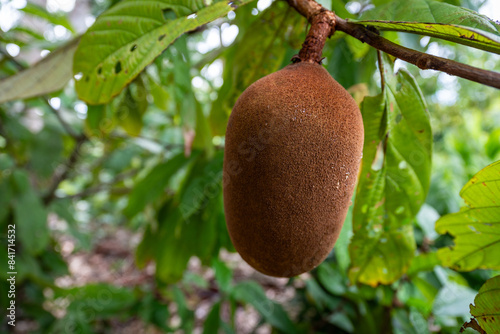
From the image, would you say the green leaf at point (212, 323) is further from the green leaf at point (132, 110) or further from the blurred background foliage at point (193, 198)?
the green leaf at point (132, 110)

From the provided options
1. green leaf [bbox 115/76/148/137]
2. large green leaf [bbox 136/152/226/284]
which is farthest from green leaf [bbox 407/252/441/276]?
green leaf [bbox 115/76/148/137]

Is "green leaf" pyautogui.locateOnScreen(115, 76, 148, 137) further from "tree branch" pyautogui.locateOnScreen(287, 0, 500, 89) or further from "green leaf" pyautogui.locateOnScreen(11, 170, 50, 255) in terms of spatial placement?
"tree branch" pyautogui.locateOnScreen(287, 0, 500, 89)

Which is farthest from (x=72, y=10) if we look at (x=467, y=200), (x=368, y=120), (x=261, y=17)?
(x=467, y=200)

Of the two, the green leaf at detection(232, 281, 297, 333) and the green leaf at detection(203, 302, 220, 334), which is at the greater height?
the green leaf at detection(232, 281, 297, 333)

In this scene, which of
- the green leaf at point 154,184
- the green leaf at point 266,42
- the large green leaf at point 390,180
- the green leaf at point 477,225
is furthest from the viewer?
the green leaf at point 154,184

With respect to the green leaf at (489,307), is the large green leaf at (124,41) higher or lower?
higher

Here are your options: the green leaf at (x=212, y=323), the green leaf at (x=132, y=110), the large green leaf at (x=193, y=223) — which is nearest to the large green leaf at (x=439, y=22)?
the large green leaf at (x=193, y=223)
